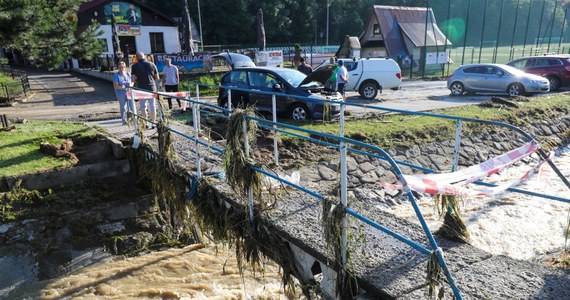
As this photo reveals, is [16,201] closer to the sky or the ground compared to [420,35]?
closer to the ground

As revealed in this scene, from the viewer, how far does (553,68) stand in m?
19.6

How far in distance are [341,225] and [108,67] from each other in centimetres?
2510

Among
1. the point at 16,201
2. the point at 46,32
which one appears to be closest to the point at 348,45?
the point at 46,32

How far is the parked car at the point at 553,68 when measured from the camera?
1941 cm

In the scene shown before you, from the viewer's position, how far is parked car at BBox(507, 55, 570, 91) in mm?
19406

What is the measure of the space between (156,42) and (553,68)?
35.6 metres

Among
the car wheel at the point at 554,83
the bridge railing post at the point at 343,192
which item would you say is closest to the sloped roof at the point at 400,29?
the car wheel at the point at 554,83

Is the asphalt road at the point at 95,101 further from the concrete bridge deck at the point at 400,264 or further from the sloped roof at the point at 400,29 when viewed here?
the sloped roof at the point at 400,29

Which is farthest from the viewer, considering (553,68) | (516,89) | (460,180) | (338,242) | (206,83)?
(206,83)

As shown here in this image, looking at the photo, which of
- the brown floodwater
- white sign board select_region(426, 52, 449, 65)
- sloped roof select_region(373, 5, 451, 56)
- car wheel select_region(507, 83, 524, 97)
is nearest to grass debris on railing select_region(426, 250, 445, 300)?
the brown floodwater

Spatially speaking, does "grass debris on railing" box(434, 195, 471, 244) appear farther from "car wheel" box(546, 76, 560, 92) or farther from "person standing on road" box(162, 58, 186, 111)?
"car wheel" box(546, 76, 560, 92)

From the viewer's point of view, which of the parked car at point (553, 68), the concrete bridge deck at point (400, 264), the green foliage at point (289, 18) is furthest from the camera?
the green foliage at point (289, 18)

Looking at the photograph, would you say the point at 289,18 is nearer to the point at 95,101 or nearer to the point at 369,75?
the point at 369,75

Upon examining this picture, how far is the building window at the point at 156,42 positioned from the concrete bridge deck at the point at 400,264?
41.6 meters
